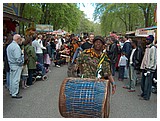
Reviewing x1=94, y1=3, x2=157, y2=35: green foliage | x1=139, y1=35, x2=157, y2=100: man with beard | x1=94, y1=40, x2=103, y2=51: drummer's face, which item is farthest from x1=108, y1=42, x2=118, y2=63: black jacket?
x1=94, y1=3, x2=157, y2=35: green foliage

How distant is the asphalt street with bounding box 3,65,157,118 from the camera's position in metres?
5.23

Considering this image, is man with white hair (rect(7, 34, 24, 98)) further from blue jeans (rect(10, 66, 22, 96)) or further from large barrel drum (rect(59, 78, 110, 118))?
large barrel drum (rect(59, 78, 110, 118))

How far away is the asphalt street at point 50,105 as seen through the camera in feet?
17.2

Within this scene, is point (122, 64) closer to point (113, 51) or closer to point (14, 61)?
point (113, 51)

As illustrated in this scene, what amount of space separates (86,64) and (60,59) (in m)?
9.94

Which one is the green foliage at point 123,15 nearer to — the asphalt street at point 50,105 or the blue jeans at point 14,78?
the asphalt street at point 50,105

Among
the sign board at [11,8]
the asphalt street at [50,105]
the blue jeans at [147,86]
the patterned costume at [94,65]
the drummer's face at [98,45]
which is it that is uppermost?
the sign board at [11,8]

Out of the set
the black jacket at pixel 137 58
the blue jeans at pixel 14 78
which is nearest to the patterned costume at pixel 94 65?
the blue jeans at pixel 14 78

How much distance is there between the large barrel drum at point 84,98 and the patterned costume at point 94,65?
0.56 meters

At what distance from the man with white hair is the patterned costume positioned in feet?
8.87

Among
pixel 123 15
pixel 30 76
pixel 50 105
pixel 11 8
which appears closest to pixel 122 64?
pixel 30 76

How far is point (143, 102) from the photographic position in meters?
6.33

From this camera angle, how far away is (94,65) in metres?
4.01

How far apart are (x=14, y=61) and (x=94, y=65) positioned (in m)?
2.99
